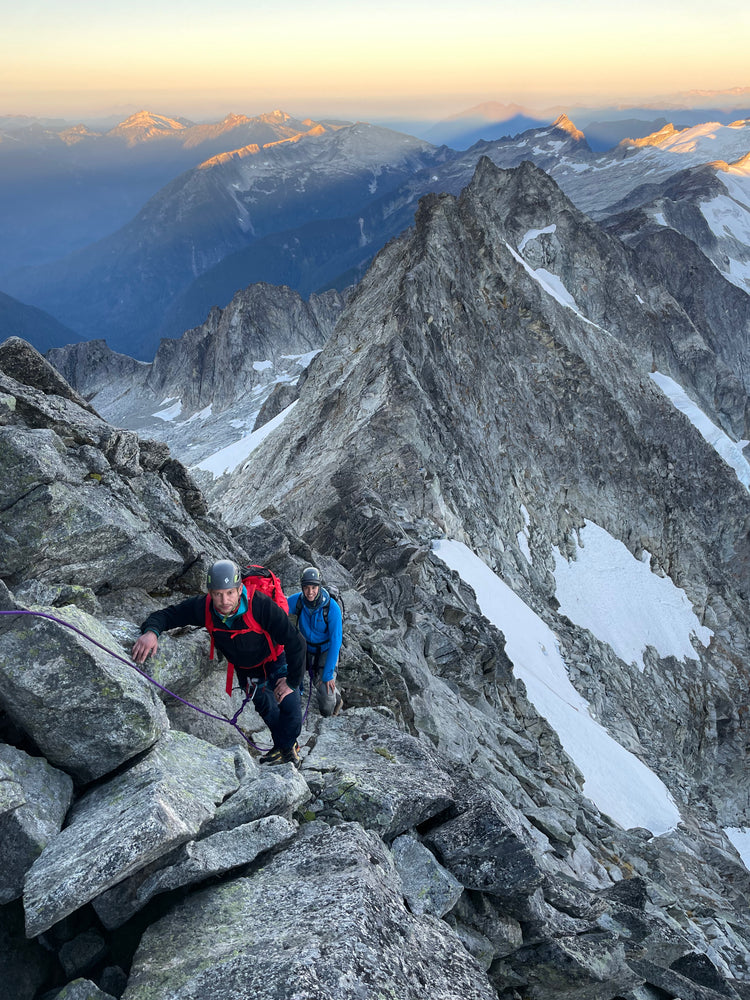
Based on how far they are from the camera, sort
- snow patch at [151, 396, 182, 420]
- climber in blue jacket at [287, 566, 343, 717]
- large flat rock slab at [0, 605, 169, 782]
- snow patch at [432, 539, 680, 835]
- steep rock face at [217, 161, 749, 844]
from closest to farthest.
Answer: large flat rock slab at [0, 605, 169, 782]
climber in blue jacket at [287, 566, 343, 717]
snow patch at [432, 539, 680, 835]
steep rock face at [217, 161, 749, 844]
snow patch at [151, 396, 182, 420]

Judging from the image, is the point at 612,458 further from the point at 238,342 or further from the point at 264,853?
the point at 238,342

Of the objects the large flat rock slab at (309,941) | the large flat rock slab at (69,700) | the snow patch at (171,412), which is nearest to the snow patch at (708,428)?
the large flat rock slab at (309,941)

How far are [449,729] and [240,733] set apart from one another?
7.84m

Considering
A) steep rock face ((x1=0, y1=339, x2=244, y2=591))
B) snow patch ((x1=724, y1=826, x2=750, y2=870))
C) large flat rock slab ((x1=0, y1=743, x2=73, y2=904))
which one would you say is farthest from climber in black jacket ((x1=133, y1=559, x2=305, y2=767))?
snow patch ((x1=724, y1=826, x2=750, y2=870))

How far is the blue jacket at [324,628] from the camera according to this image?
35.2ft

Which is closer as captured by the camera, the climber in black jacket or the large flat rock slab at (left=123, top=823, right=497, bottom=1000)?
the large flat rock slab at (left=123, top=823, right=497, bottom=1000)

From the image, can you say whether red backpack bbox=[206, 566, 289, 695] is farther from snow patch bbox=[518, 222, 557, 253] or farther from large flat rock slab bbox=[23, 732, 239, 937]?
snow patch bbox=[518, 222, 557, 253]

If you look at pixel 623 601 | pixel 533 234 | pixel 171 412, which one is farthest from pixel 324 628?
pixel 171 412

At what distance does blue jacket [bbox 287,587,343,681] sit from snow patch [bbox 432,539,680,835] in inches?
626

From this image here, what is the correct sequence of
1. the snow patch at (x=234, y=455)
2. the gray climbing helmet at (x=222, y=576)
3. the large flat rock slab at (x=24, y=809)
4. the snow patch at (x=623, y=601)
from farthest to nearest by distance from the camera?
the snow patch at (x=234, y=455) < the snow patch at (x=623, y=601) < the gray climbing helmet at (x=222, y=576) < the large flat rock slab at (x=24, y=809)

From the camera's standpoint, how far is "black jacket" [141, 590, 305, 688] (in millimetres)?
8211

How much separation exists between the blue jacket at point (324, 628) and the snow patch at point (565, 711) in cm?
1590

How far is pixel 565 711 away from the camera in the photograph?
89.9ft

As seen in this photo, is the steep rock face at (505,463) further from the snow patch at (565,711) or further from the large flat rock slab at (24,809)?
the large flat rock slab at (24,809)
